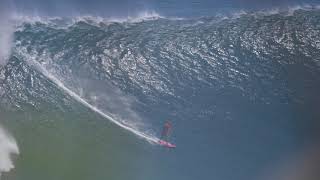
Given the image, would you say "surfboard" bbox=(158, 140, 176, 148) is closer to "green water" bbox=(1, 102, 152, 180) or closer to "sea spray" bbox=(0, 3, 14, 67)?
"green water" bbox=(1, 102, 152, 180)

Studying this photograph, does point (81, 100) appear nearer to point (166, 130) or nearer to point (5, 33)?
point (166, 130)

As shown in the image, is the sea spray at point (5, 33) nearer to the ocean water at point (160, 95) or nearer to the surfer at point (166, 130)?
the ocean water at point (160, 95)


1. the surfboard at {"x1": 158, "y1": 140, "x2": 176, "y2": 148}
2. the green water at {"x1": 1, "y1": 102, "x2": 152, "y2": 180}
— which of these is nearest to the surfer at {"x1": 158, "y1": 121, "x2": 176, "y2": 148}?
the surfboard at {"x1": 158, "y1": 140, "x2": 176, "y2": 148}

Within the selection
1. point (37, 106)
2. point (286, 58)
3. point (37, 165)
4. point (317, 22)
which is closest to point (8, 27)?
point (37, 106)

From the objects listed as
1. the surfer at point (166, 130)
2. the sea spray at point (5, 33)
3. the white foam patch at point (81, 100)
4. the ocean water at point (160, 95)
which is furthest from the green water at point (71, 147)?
the sea spray at point (5, 33)

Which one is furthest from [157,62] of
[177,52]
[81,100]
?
[81,100]

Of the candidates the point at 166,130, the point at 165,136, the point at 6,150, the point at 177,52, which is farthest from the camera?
the point at 177,52
